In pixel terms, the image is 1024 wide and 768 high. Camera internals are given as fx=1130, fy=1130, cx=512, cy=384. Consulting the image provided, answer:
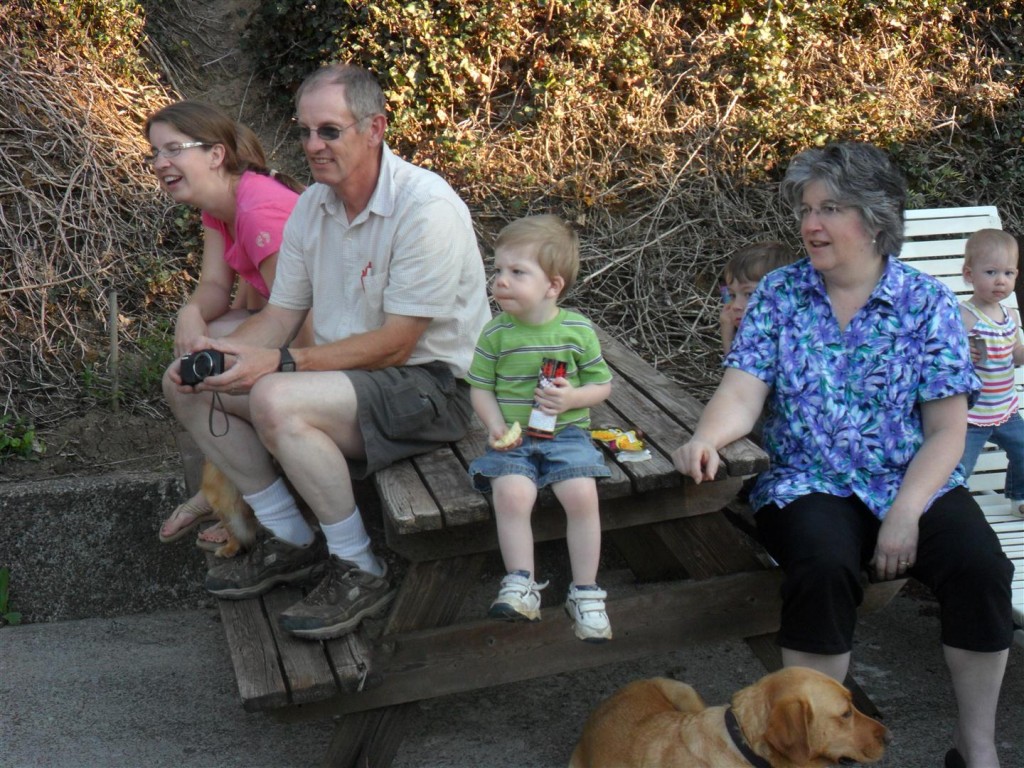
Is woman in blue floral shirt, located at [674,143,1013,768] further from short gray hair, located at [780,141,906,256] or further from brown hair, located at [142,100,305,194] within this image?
brown hair, located at [142,100,305,194]

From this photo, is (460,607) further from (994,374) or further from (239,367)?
(994,374)

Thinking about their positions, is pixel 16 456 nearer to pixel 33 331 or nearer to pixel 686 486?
pixel 33 331

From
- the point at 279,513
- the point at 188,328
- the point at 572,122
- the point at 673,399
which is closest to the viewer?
the point at 279,513

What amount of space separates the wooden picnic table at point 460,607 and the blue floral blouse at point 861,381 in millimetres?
209

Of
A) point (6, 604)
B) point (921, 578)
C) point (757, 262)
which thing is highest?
point (757, 262)

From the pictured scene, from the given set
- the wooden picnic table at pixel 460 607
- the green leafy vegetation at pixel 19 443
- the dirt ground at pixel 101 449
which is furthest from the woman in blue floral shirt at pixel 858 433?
the green leafy vegetation at pixel 19 443

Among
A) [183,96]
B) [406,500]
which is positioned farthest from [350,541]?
[183,96]

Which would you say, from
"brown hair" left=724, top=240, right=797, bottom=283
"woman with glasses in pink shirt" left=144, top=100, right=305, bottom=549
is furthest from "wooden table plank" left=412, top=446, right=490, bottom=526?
"brown hair" left=724, top=240, right=797, bottom=283

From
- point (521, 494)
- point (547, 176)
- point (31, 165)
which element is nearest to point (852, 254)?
point (521, 494)

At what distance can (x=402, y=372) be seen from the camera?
130 inches

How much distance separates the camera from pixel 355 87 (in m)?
3.27

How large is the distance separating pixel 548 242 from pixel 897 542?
121 cm

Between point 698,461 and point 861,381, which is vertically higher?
point 861,381

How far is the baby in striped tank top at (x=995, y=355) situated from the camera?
12.5 feet
